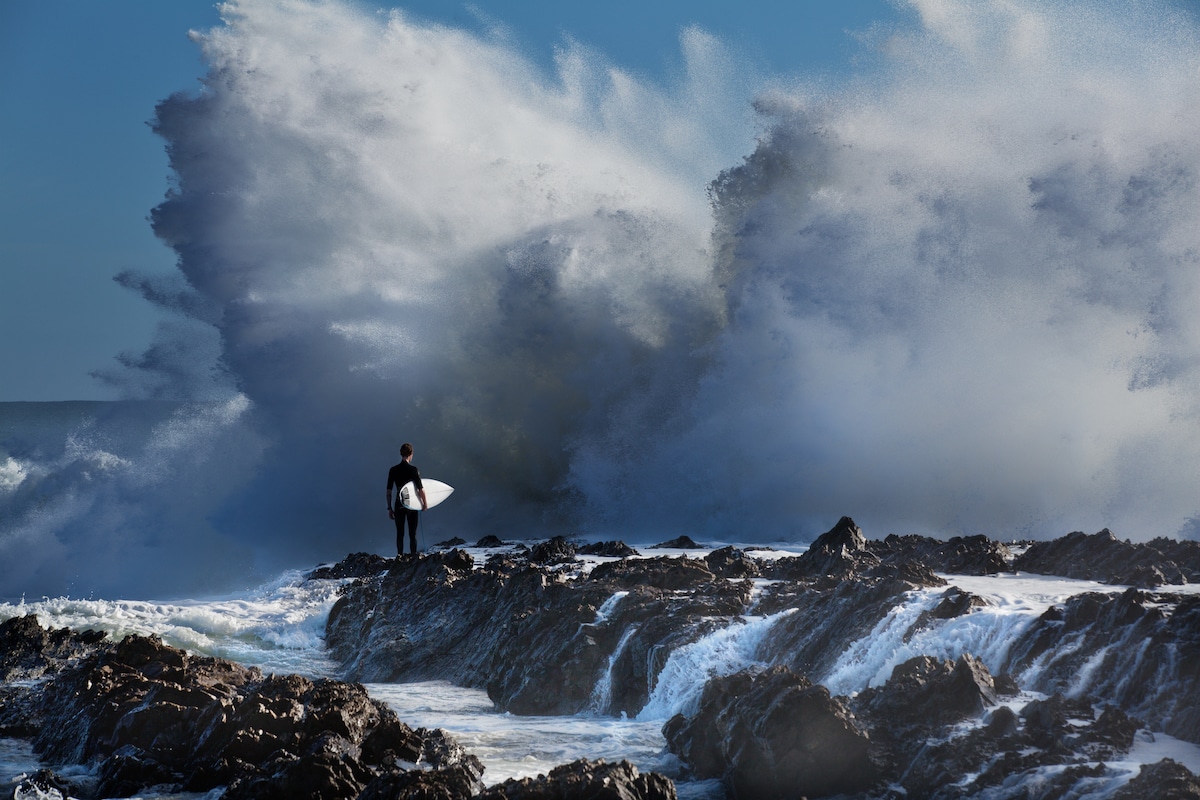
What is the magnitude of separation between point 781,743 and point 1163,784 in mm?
1976

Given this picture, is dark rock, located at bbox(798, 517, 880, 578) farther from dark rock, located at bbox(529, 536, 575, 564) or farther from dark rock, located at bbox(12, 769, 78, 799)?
dark rock, located at bbox(12, 769, 78, 799)

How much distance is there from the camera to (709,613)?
925cm

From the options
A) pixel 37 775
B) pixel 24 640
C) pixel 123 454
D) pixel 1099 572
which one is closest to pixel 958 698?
pixel 1099 572

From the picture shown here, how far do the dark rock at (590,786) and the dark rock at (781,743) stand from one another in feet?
3.52

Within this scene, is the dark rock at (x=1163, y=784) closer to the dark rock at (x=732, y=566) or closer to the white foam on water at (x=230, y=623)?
the dark rock at (x=732, y=566)

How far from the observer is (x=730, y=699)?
6496mm

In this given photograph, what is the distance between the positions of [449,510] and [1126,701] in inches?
794

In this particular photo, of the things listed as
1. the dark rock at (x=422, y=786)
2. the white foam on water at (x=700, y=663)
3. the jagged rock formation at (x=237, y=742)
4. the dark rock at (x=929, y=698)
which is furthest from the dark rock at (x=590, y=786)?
the white foam on water at (x=700, y=663)

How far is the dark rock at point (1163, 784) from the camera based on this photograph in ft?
14.8

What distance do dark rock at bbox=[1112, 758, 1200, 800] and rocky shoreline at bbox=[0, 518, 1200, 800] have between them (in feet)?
0.04

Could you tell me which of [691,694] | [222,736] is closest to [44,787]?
[222,736]

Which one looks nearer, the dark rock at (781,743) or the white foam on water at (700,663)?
the dark rock at (781,743)

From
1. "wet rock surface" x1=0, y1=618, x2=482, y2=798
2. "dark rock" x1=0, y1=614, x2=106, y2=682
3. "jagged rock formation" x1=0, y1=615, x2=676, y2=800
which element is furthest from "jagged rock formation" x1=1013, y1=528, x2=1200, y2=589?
"dark rock" x1=0, y1=614, x2=106, y2=682

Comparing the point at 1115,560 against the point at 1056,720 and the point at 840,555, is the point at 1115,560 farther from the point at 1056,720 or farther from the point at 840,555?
the point at 1056,720
